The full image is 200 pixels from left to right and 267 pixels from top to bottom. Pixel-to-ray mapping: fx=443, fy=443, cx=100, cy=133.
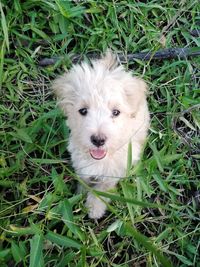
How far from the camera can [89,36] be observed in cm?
376

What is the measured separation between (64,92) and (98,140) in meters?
0.49

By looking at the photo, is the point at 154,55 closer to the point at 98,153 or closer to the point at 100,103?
the point at 100,103

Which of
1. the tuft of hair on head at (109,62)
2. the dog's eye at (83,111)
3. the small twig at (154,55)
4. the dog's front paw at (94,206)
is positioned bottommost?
the dog's front paw at (94,206)

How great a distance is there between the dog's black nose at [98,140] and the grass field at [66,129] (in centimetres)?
39

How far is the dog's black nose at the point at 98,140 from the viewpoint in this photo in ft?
9.13

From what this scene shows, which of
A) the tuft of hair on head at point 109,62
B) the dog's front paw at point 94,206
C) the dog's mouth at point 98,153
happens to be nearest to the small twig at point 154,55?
the tuft of hair on head at point 109,62

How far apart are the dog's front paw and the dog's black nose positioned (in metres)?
0.67

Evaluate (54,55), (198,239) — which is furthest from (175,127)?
(54,55)

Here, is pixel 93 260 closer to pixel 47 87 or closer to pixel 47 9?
pixel 47 87

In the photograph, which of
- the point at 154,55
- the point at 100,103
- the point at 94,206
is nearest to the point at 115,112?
the point at 100,103

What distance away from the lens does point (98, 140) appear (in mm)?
2791

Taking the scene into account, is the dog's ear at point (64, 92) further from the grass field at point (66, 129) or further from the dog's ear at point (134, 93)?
the dog's ear at point (134, 93)

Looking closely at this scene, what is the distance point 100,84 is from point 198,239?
A: 146 centimetres

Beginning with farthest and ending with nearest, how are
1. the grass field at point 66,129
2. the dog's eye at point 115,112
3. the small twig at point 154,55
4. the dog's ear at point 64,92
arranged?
the small twig at point 154,55, the grass field at point 66,129, the dog's ear at point 64,92, the dog's eye at point 115,112
